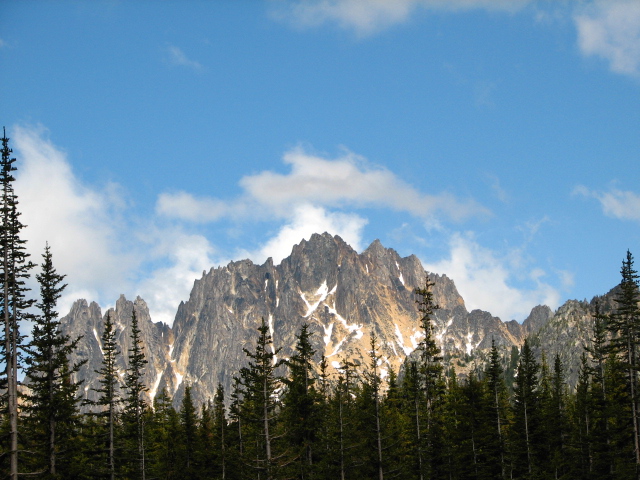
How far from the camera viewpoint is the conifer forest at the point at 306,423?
42.7 meters

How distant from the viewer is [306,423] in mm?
53438

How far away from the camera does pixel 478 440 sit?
62812mm

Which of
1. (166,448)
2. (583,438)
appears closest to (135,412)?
(166,448)

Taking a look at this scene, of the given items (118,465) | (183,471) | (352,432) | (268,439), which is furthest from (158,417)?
(268,439)

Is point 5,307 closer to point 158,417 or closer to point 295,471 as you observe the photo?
point 295,471

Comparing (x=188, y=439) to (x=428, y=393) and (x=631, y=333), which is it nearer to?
(x=428, y=393)

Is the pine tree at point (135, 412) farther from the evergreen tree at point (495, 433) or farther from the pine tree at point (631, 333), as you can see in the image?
the pine tree at point (631, 333)

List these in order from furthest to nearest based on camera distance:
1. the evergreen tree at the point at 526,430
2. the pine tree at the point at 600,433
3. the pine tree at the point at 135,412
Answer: the evergreen tree at the point at 526,430, the pine tree at the point at 600,433, the pine tree at the point at 135,412

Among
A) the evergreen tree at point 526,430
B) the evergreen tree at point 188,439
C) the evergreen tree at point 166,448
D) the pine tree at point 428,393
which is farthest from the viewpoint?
the evergreen tree at point 188,439

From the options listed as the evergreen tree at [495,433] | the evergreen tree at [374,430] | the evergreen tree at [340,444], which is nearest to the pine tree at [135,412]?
the evergreen tree at [340,444]

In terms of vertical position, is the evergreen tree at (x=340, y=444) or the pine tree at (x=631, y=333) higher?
the pine tree at (x=631, y=333)

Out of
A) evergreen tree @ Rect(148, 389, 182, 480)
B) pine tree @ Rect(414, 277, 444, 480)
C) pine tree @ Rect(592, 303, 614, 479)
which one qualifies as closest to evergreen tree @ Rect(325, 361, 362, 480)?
pine tree @ Rect(414, 277, 444, 480)

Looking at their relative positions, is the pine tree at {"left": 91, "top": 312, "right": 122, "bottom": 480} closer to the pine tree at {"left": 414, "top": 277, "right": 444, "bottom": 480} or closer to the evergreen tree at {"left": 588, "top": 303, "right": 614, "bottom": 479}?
the pine tree at {"left": 414, "top": 277, "right": 444, "bottom": 480}

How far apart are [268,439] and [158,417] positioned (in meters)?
43.7
